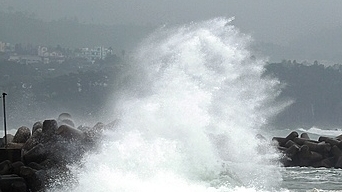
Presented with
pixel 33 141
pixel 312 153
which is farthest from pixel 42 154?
pixel 312 153

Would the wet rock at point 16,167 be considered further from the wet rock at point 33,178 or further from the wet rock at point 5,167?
the wet rock at point 33,178

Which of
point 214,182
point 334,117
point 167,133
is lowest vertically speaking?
point 214,182

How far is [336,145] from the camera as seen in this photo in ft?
90.3

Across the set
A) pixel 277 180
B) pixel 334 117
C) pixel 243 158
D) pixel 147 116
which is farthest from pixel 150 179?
pixel 334 117

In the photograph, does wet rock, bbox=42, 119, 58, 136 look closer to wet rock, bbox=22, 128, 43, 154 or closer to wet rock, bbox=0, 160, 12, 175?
wet rock, bbox=22, 128, 43, 154

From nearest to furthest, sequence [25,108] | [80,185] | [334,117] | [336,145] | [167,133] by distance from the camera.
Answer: [80,185]
[167,133]
[336,145]
[25,108]
[334,117]

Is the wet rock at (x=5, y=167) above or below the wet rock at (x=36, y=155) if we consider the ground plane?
below

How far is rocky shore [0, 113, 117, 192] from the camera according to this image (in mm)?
17094

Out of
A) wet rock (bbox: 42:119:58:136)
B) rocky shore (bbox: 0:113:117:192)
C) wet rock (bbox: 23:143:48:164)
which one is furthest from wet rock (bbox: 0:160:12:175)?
wet rock (bbox: 42:119:58:136)

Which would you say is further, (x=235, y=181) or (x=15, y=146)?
(x=15, y=146)

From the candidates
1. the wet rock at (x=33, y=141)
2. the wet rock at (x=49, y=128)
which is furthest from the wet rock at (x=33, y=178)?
the wet rock at (x=49, y=128)

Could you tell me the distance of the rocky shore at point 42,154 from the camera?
17094 millimetres

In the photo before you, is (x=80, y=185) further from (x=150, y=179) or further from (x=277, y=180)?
(x=277, y=180)

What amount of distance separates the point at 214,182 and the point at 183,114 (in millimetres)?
3106
